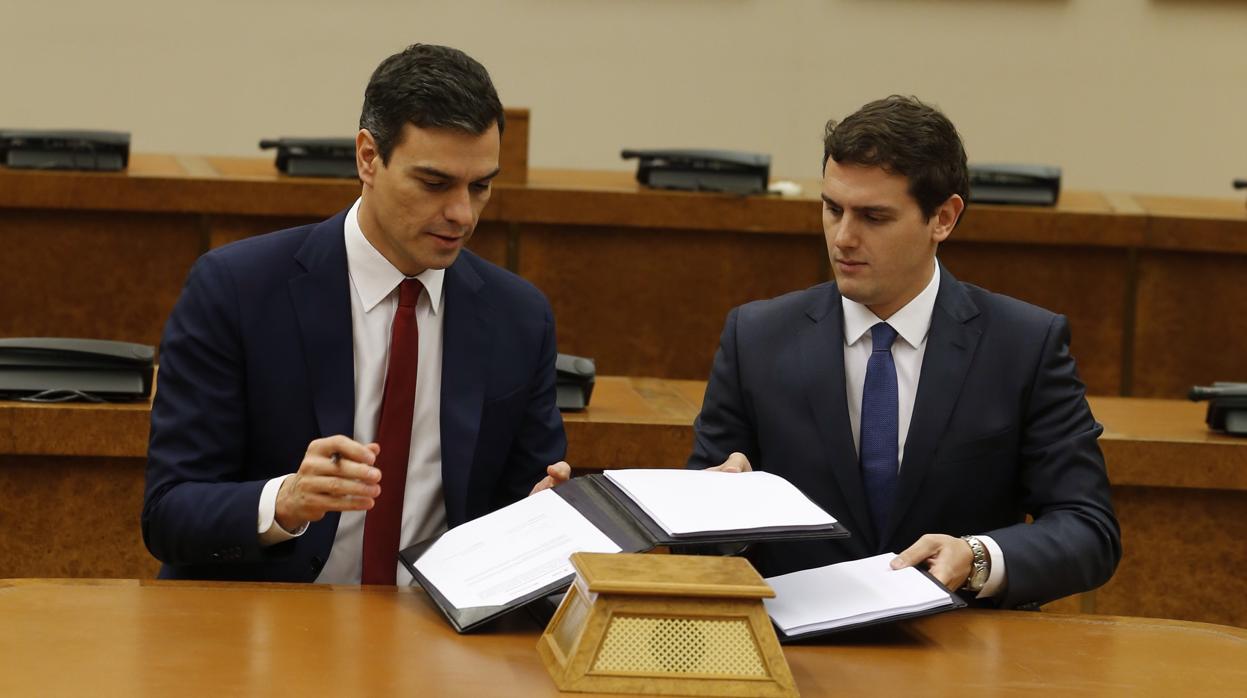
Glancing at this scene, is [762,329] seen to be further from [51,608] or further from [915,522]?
[51,608]

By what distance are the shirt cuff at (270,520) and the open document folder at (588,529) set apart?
0.16 m

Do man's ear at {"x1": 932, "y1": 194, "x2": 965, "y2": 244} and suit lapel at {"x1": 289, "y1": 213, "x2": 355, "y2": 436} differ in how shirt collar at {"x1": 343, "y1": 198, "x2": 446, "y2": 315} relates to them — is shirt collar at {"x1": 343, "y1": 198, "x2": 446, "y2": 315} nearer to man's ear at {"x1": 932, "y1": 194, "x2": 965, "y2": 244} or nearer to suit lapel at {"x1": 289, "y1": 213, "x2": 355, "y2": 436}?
suit lapel at {"x1": 289, "y1": 213, "x2": 355, "y2": 436}

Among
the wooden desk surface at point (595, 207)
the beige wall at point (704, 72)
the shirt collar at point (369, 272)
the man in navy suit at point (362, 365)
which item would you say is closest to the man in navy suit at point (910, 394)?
the man in navy suit at point (362, 365)

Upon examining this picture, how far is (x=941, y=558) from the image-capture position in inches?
73.0

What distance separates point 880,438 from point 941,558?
32 centimetres

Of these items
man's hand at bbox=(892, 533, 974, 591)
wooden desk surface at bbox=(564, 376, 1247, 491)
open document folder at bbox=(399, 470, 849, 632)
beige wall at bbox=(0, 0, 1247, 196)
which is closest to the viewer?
open document folder at bbox=(399, 470, 849, 632)

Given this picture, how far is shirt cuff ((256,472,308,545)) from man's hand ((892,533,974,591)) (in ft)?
2.42

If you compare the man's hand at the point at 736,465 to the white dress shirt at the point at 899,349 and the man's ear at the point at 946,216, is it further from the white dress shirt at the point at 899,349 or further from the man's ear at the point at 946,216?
the man's ear at the point at 946,216

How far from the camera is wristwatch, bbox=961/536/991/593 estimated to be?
1921 mm

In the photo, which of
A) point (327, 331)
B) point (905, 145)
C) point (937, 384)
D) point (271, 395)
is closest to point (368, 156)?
point (327, 331)

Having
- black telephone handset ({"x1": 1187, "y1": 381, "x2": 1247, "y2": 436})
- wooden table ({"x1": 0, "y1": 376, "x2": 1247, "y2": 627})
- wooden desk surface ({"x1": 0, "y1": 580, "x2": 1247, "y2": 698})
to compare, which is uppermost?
black telephone handset ({"x1": 1187, "y1": 381, "x2": 1247, "y2": 436})

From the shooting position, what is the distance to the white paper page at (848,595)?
169 cm

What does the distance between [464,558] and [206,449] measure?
0.44 meters

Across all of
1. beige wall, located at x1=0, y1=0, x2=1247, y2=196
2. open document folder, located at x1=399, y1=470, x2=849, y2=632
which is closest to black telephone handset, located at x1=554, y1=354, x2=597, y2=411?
open document folder, located at x1=399, y1=470, x2=849, y2=632
